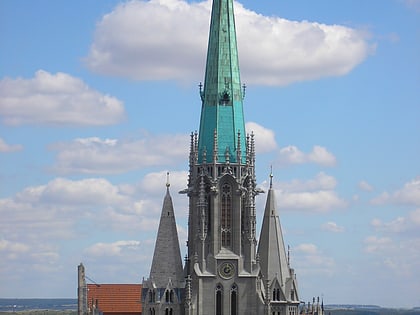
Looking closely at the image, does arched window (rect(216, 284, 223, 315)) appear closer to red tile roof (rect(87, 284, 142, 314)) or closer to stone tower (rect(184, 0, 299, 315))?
stone tower (rect(184, 0, 299, 315))

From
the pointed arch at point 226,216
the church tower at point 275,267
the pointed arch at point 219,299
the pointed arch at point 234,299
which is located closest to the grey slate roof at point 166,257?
the pointed arch at point 219,299

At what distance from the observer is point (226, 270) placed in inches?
6718

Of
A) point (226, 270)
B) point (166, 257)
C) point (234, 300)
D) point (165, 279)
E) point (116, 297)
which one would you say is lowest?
point (234, 300)

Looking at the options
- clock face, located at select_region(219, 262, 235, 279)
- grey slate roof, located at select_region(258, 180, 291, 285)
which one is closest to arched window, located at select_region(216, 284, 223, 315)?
clock face, located at select_region(219, 262, 235, 279)

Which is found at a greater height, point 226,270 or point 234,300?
point 226,270

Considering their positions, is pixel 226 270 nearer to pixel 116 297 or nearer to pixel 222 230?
pixel 222 230

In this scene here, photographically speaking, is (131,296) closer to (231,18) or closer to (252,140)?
(252,140)

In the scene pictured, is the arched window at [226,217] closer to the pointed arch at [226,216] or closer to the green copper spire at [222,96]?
the pointed arch at [226,216]

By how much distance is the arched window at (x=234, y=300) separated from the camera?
170 m

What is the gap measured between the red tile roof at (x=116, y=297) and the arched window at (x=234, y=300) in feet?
59.1

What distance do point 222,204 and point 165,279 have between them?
1302 cm

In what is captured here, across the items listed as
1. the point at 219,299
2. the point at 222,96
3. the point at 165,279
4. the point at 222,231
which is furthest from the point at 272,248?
the point at 222,96

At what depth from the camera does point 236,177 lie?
6772 inches

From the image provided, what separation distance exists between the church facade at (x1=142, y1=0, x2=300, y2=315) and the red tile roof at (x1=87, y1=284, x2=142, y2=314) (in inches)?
557
